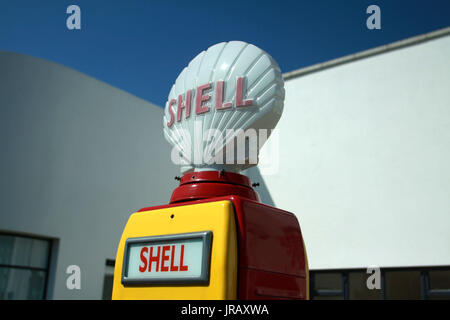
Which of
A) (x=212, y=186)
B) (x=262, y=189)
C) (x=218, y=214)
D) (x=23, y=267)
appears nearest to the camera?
(x=218, y=214)

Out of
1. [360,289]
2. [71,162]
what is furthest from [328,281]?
[71,162]

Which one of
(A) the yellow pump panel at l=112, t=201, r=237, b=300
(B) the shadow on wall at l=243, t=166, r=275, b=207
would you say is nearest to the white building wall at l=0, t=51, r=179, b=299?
(B) the shadow on wall at l=243, t=166, r=275, b=207

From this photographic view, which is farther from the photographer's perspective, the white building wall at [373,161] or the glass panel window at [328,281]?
the glass panel window at [328,281]

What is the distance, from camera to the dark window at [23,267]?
8.99m

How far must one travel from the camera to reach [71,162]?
9.73m

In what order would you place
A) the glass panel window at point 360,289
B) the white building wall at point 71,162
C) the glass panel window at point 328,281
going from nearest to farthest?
the glass panel window at point 360,289 → the glass panel window at point 328,281 → the white building wall at point 71,162

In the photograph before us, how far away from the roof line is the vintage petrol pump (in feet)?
22.6

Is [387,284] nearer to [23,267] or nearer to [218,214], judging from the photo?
[23,267]

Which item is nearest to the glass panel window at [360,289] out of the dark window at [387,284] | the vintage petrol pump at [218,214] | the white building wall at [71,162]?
the dark window at [387,284]

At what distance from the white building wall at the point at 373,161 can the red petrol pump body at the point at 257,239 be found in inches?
247

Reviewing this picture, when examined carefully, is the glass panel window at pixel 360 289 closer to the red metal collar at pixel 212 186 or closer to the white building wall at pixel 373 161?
the white building wall at pixel 373 161

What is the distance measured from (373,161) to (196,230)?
700cm

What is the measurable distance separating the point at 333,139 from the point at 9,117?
5.85 metres

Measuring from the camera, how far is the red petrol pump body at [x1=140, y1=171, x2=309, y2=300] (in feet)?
6.59
